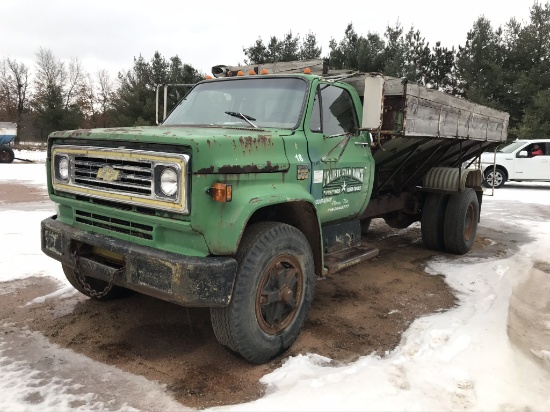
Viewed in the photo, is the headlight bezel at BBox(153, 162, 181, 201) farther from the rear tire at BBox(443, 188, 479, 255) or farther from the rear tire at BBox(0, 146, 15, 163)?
the rear tire at BBox(0, 146, 15, 163)

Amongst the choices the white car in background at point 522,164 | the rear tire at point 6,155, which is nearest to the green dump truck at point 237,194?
the white car in background at point 522,164

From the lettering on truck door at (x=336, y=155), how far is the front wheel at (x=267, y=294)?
679mm

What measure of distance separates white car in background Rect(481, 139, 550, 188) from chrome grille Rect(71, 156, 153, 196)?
623 inches

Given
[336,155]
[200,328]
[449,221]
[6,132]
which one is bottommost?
[200,328]

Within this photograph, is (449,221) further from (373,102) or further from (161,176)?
(161,176)

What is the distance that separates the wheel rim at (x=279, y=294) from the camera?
11.0 feet

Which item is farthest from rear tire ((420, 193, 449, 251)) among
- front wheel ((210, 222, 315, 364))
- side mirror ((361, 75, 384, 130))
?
front wheel ((210, 222, 315, 364))

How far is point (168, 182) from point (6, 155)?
23405mm

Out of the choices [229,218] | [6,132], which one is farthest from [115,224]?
[6,132]

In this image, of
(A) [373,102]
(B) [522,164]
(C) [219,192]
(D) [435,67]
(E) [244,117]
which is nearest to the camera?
(C) [219,192]

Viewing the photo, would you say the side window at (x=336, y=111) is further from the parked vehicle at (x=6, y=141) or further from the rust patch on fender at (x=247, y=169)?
the parked vehicle at (x=6, y=141)

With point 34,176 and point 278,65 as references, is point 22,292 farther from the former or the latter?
point 34,176

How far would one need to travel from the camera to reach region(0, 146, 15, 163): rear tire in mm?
22406

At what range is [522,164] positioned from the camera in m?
16.7
